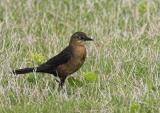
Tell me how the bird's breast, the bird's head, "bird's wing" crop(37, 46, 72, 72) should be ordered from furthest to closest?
1. the bird's head
2. "bird's wing" crop(37, 46, 72, 72)
3. the bird's breast

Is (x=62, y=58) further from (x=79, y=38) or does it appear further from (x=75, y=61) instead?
(x=79, y=38)

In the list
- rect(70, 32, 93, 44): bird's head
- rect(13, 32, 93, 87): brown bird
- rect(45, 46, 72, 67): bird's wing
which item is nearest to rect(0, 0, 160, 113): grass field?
rect(13, 32, 93, 87): brown bird

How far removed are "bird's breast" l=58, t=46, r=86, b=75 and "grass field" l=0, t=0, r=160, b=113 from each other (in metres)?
0.23

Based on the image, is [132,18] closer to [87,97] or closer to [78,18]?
[78,18]

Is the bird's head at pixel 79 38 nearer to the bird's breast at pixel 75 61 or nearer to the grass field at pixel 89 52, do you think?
the bird's breast at pixel 75 61

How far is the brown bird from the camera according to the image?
844cm

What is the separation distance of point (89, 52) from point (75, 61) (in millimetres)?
1422

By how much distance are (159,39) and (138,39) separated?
308 mm

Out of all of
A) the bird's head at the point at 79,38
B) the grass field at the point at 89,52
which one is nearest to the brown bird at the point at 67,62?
the bird's head at the point at 79,38

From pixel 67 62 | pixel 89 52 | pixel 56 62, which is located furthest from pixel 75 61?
pixel 89 52

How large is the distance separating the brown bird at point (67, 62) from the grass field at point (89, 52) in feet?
0.47

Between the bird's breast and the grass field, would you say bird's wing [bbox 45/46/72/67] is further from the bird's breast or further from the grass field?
the grass field

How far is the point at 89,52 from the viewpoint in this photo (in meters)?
9.83

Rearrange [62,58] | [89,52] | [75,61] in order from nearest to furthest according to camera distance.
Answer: [75,61] → [62,58] → [89,52]
